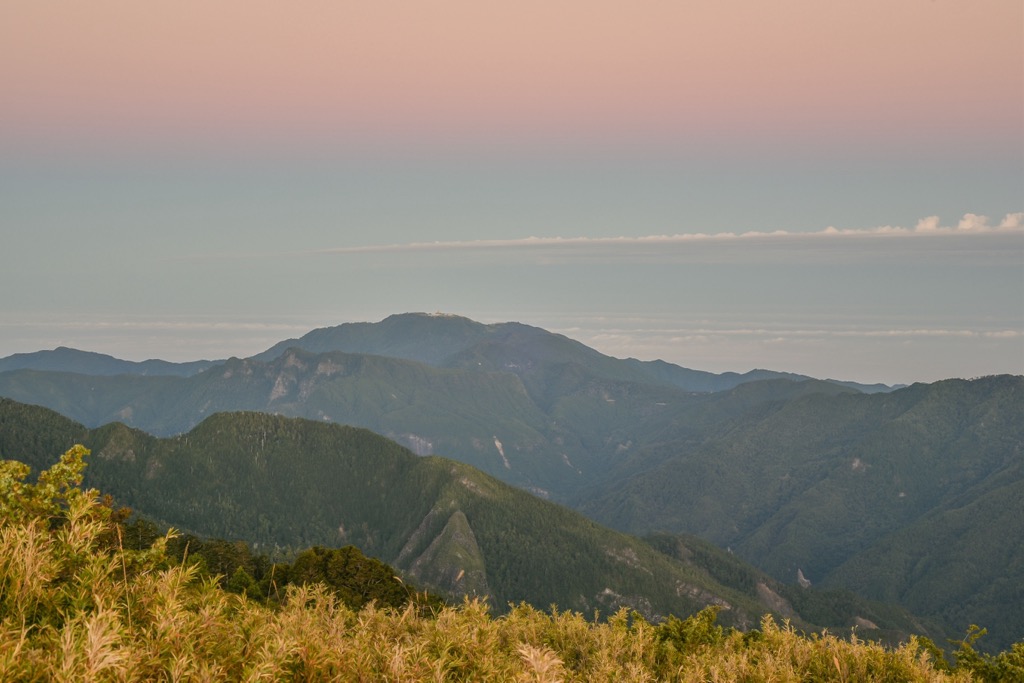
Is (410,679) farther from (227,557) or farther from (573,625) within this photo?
(227,557)

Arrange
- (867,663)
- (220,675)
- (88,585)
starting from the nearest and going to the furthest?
(220,675), (88,585), (867,663)

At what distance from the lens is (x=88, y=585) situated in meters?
17.7

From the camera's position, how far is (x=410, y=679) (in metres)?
19.5

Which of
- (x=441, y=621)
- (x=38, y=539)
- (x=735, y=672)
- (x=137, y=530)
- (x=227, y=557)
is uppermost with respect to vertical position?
(x=38, y=539)

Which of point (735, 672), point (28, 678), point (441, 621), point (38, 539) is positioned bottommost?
point (735, 672)

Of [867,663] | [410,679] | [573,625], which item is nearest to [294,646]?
[410,679]

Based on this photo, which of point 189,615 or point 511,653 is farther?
point 511,653

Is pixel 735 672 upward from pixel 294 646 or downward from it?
downward

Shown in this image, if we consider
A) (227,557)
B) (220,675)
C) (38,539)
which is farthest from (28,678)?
(227,557)

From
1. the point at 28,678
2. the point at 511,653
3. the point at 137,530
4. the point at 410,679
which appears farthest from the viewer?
the point at 137,530

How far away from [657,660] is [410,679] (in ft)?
72.9

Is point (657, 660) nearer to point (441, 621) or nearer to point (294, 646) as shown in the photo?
point (441, 621)

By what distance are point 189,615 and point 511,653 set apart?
15.3 metres

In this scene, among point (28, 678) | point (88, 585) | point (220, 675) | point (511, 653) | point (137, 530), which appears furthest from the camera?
point (137, 530)
